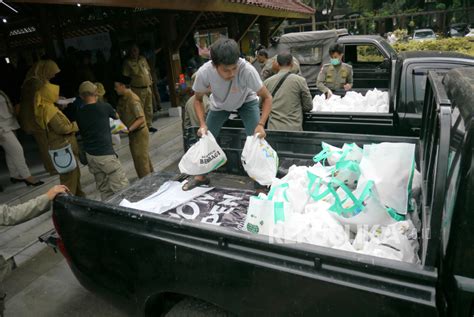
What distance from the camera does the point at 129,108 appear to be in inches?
190

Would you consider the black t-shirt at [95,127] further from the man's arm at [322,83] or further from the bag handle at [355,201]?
the man's arm at [322,83]

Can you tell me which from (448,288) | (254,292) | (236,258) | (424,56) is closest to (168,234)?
(236,258)

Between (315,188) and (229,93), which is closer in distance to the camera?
(315,188)

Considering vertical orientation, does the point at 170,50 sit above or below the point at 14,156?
above

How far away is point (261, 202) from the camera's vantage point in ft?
6.42

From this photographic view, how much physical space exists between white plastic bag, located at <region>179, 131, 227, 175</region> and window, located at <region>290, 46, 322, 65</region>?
17.8 feet

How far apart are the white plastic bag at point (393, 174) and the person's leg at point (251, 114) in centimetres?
160

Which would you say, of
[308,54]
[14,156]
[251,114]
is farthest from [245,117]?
[308,54]

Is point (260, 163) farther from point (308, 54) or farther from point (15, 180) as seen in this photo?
point (308, 54)

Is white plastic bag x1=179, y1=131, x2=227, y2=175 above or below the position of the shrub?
below

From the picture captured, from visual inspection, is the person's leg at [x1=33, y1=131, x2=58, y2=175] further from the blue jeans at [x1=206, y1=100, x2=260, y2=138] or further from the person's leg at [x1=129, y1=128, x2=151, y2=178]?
the blue jeans at [x1=206, y1=100, x2=260, y2=138]

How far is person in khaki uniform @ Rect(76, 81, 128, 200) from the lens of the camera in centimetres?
402

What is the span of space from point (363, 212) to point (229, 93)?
1874 mm

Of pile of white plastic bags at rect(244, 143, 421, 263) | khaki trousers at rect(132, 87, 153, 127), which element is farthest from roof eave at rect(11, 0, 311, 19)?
pile of white plastic bags at rect(244, 143, 421, 263)
